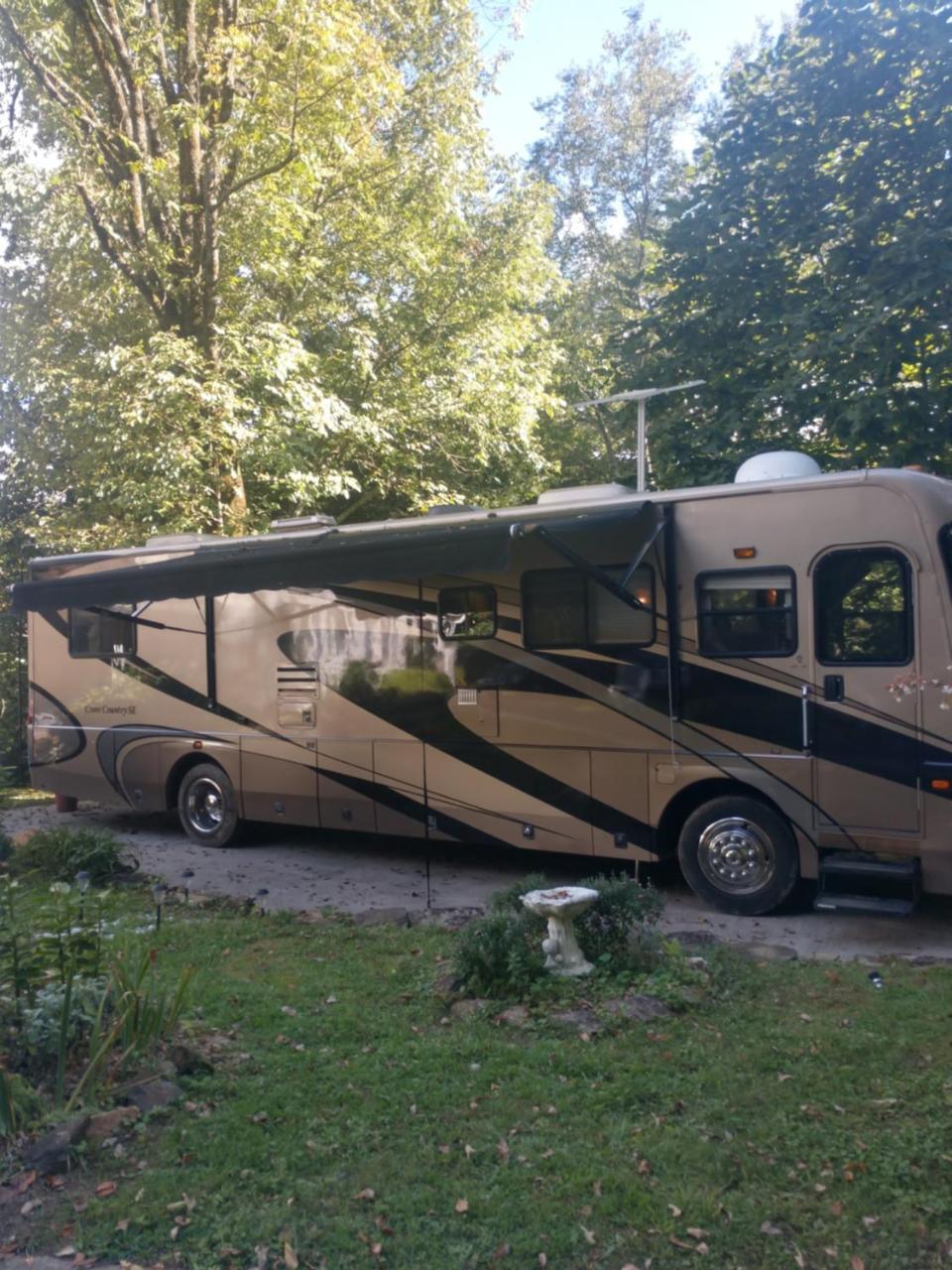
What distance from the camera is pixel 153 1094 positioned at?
4574 mm

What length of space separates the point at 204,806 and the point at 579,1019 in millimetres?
7186

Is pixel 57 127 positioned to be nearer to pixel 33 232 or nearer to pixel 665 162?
pixel 33 232

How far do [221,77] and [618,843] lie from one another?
34.4 ft

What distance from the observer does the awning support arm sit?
8109 mm

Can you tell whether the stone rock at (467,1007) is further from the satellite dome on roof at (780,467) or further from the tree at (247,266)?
the tree at (247,266)

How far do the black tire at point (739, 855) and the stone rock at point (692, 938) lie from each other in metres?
1.04

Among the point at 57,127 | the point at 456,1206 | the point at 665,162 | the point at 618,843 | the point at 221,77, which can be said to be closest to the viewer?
the point at 456,1206

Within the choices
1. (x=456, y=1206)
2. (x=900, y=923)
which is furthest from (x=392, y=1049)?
(x=900, y=923)

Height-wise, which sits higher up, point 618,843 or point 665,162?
point 665,162

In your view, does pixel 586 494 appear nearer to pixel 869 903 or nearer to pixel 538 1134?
pixel 869 903

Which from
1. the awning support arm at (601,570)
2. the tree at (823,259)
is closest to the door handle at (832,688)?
the awning support arm at (601,570)

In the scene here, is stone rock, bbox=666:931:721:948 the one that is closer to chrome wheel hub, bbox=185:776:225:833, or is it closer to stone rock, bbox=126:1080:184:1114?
stone rock, bbox=126:1080:184:1114

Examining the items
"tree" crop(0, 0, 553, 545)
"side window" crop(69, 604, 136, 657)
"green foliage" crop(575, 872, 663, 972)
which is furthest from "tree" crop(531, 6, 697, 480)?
"green foliage" crop(575, 872, 663, 972)

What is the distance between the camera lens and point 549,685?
902 centimetres
